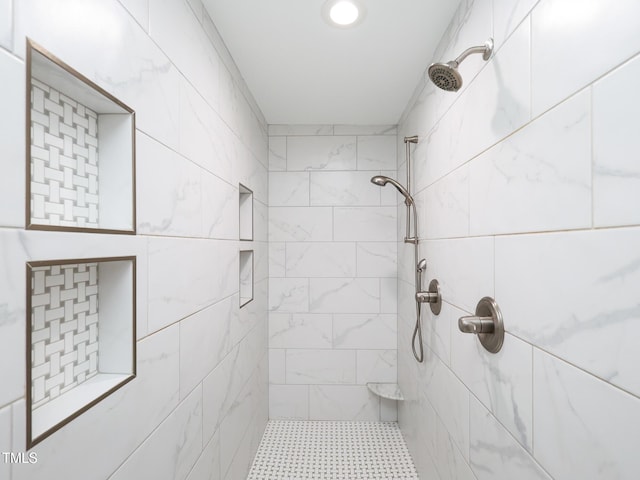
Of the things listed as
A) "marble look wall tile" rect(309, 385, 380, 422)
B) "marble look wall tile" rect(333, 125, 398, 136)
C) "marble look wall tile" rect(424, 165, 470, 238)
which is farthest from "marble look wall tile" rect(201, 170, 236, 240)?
"marble look wall tile" rect(309, 385, 380, 422)

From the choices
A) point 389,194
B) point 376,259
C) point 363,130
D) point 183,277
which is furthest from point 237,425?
point 363,130

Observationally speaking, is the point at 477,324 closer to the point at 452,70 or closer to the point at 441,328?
the point at 441,328

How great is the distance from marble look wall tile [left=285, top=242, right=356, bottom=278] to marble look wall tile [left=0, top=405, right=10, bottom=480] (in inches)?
85.5

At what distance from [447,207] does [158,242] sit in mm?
1143

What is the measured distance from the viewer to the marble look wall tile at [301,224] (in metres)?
2.67

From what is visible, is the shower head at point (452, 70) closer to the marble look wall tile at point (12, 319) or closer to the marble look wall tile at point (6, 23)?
the marble look wall tile at point (6, 23)

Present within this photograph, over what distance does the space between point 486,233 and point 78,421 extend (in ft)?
3.77

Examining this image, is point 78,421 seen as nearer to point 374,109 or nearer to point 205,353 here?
point 205,353

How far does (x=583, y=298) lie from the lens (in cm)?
65

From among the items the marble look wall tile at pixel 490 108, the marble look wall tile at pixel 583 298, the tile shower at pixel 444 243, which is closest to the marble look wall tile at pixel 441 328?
the tile shower at pixel 444 243

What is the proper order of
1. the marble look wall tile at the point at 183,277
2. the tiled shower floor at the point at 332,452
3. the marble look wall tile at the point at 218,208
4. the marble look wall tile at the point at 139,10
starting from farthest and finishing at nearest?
the tiled shower floor at the point at 332,452, the marble look wall tile at the point at 218,208, the marble look wall tile at the point at 183,277, the marble look wall tile at the point at 139,10

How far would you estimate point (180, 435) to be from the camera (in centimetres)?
110

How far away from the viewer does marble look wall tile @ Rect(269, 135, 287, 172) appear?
268 centimetres

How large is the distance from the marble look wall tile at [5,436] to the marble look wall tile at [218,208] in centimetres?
86
